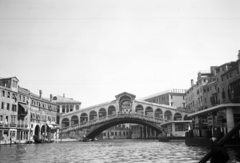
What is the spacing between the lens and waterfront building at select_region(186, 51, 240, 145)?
24312 millimetres

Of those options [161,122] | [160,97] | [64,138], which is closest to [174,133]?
[161,122]


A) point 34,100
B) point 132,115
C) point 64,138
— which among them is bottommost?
point 64,138

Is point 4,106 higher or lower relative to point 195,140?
higher

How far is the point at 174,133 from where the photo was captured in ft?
158

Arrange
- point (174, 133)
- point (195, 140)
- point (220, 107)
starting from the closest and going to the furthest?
1. point (220, 107)
2. point (195, 140)
3. point (174, 133)

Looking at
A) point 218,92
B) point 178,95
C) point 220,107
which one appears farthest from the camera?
point 178,95

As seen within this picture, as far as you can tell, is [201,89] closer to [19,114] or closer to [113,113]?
[113,113]

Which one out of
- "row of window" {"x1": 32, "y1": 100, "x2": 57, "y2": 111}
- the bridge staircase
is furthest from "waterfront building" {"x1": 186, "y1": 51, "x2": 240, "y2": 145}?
"row of window" {"x1": 32, "y1": 100, "x2": 57, "y2": 111}

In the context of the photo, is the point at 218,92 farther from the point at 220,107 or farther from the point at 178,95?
the point at 178,95

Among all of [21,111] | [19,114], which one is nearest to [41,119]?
[21,111]

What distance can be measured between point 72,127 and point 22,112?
45.9 ft

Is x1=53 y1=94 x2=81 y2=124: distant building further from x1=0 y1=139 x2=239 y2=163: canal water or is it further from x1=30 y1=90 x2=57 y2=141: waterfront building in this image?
x1=0 y1=139 x2=239 y2=163: canal water

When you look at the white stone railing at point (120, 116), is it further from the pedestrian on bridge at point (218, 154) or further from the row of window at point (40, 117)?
the pedestrian on bridge at point (218, 154)

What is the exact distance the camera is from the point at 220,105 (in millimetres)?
24328
